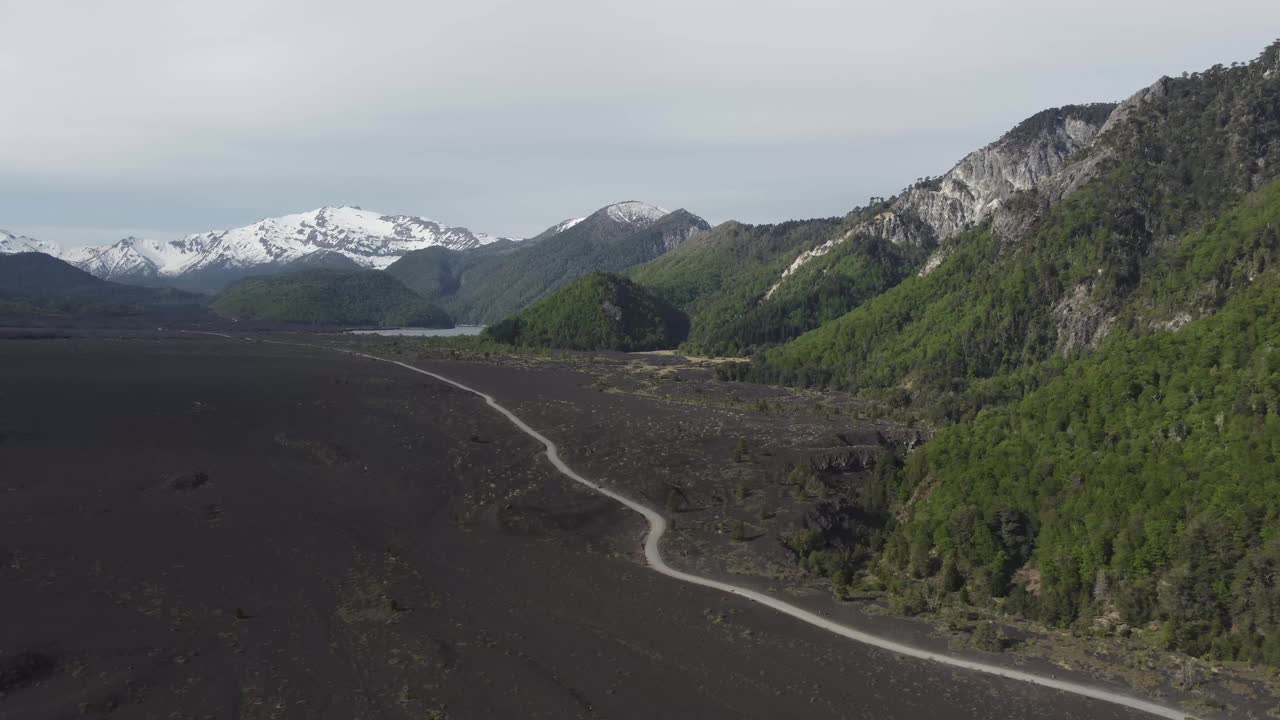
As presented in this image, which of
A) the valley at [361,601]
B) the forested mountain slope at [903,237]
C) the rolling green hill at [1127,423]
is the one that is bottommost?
the valley at [361,601]

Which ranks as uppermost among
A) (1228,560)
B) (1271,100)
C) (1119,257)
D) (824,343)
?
(1271,100)

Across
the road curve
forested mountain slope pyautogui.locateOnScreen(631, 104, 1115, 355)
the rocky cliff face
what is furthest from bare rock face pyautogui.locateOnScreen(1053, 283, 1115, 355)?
forested mountain slope pyautogui.locateOnScreen(631, 104, 1115, 355)

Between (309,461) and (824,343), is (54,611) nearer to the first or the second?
(309,461)

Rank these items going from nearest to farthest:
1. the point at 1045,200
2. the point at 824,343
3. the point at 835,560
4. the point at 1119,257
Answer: the point at 835,560, the point at 1119,257, the point at 1045,200, the point at 824,343

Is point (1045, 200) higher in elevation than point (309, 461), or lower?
higher

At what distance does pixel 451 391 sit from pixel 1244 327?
80.9 meters

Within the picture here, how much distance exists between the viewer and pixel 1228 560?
38312 millimetres

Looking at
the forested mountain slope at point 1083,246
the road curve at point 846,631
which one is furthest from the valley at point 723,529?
the forested mountain slope at point 1083,246

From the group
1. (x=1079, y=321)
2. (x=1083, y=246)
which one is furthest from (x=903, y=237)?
(x=1079, y=321)

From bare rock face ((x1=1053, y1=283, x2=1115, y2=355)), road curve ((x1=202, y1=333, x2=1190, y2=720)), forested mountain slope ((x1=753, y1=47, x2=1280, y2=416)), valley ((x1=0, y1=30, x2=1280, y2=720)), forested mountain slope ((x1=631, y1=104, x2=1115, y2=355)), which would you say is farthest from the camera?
forested mountain slope ((x1=631, y1=104, x2=1115, y2=355))

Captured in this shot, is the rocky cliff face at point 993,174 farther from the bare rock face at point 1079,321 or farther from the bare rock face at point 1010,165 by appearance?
the bare rock face at point 1079,321

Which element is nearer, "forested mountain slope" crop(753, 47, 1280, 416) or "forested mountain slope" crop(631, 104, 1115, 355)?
"forested mountain slope" crop(753, 47, 1280, 416)

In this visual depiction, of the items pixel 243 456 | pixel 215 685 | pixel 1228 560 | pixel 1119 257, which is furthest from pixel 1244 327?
pixel 243 456

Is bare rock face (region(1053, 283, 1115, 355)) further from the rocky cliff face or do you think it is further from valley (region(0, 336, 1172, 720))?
the rocky cliff face
